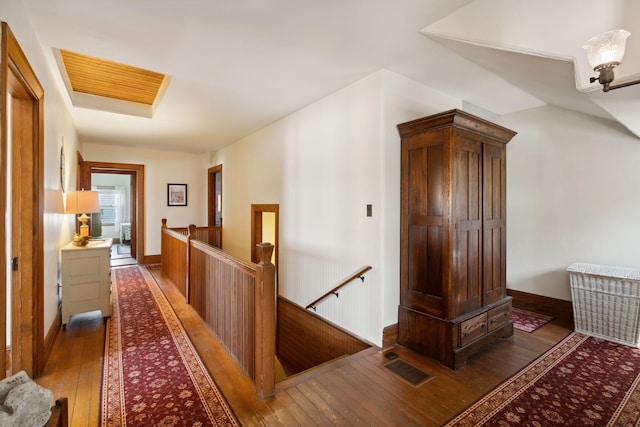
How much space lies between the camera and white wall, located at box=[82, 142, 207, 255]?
22.2ft

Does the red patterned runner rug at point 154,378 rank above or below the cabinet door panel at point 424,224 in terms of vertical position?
below

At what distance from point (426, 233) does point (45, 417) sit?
279 cm

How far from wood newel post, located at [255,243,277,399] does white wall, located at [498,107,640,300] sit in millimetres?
3852

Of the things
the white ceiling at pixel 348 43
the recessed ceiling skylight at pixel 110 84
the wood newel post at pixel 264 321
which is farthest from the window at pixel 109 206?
the wood newel post at pixel 264 321

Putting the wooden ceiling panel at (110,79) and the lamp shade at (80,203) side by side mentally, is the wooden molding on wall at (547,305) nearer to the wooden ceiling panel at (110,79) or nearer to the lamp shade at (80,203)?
the wooden ceiling panel at (110,79)

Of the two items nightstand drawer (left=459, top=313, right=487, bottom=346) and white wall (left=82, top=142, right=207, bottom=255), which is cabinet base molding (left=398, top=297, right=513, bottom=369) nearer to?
nightstand drawer (left=459, top=313, right=487, bottom=346)

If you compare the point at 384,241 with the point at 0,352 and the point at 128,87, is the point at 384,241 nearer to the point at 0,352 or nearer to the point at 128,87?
the point at 0,352

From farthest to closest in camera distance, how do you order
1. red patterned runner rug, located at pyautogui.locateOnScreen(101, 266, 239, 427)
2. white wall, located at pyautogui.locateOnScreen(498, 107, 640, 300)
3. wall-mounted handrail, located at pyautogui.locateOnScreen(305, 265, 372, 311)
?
1. white wall, located at pyautogui.locateOnScreen(498, 107, 640, 300)
2. wall-mounted handrail, located at pyautogui.locateOnScreen(305, 265, 372, 311)
3. red patterned runner rug, located at pyautogui.locateOnScreen(101, 266, 239, 427)

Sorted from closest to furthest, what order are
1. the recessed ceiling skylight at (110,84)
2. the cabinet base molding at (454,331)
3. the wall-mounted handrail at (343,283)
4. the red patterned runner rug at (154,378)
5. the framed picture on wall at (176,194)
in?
1. the red patterned runner rug at (154,378)
2. the cabinet base molding at (454,331)
3. the wall-mounted handrail at (343,283)
4. the recessed ceiling skylight at (110,84)
5. the framed picture on wall at (176,194)

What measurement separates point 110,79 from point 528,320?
6239mm

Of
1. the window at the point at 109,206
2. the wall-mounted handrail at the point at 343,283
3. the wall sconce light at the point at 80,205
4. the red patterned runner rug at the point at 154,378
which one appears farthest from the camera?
the window at the point at 109,206

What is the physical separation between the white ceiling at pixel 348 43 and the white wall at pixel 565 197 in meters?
0.40

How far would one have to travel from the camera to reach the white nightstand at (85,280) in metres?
3.43

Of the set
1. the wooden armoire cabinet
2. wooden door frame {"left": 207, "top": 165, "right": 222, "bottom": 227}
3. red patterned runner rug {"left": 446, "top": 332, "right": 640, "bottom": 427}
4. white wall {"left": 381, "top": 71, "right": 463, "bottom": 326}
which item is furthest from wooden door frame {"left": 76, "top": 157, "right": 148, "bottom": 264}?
red patterned runner rug {"left": 446, "top": 332, "right": 640, "bottom": 427}
